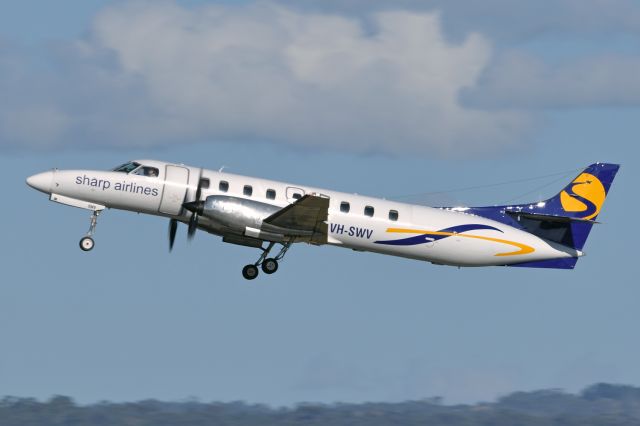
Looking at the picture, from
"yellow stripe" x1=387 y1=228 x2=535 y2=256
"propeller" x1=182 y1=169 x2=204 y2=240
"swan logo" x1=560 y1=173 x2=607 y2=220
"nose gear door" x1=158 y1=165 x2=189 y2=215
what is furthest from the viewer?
"swan logo" x1=560 y1=173 x2=607 y2=220

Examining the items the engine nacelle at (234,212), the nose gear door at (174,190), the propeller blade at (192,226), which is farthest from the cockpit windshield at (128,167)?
the engine nacelle at (234,212)

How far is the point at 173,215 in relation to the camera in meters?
37.2

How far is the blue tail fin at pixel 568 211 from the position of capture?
39594mm

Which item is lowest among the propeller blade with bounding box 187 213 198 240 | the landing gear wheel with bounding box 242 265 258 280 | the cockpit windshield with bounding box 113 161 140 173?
the landing gear wheel with bounding box 242 265 258 280

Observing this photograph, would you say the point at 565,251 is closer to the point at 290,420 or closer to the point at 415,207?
the point at 415,207

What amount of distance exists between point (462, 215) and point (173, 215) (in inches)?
372

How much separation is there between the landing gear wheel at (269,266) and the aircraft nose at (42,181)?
23.4 feet

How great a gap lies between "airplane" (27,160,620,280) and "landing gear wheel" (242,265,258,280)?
0.03 meters

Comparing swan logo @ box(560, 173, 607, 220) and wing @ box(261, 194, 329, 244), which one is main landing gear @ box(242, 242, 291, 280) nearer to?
wing @ box(261, 194, 329, 244)

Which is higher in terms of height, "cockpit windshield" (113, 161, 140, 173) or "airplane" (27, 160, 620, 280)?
"cockpit windshield" (113, 161, 140, 173)

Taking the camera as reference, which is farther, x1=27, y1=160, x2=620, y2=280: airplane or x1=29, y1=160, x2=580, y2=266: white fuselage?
x1=29, y1=160, x2=580, y2=266: white fuselage

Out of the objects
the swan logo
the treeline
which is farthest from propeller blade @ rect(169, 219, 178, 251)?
the treeline

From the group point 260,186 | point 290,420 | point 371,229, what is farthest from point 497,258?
point 290,420

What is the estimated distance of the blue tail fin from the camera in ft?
130
